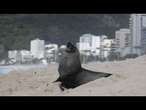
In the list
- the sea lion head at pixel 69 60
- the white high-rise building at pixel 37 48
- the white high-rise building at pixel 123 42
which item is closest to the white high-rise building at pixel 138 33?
the white high-rise building at pixel 123 42

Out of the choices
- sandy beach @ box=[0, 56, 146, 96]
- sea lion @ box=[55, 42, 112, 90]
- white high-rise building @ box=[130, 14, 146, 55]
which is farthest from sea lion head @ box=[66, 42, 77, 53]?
white high-rise building @ box=[130, 14, 146, 55]

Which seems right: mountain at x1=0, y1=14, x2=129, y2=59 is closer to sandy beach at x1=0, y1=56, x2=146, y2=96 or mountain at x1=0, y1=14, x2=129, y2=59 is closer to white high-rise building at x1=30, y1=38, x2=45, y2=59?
white high-rise building at x1=30, y1=38, x2=45, y2=59

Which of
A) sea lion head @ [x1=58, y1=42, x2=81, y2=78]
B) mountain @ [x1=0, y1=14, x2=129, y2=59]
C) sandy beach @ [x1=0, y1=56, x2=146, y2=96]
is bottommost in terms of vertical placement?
sandy beach @ [x1=0, y1=56, x2=146, y2=96]

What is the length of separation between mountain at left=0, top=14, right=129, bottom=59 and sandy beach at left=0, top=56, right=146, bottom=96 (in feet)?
1.02

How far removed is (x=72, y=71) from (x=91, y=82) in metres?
0.24

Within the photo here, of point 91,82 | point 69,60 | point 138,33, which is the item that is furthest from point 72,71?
point 138,33

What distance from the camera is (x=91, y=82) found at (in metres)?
3.84

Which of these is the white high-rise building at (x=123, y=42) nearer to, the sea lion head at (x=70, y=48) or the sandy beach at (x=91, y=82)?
the sandy beach at (x=91, y=82)

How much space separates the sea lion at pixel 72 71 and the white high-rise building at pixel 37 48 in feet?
0.75

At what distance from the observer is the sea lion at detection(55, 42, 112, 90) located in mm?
3822

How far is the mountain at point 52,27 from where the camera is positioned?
3.82 m
